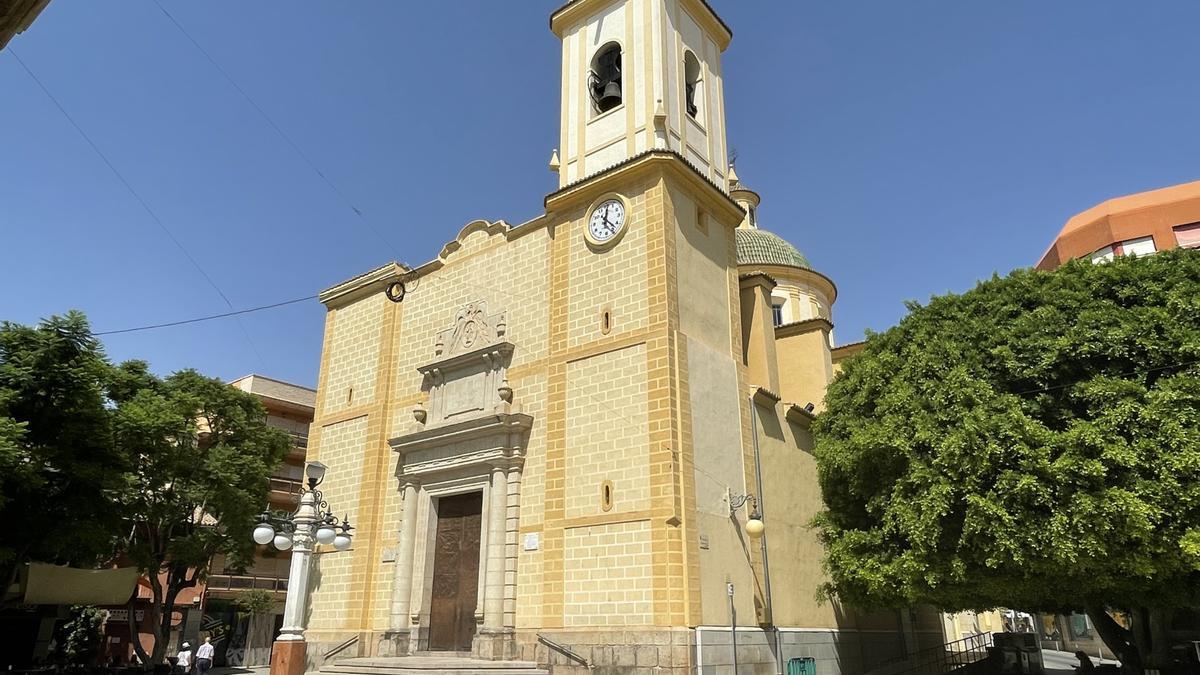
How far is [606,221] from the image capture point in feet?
56.6

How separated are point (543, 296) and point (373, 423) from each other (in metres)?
6.20

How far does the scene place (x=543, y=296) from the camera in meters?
18.0

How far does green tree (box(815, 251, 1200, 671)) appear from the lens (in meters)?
12.2

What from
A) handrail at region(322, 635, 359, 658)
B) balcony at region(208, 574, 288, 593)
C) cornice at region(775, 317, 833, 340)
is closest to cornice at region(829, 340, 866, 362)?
cornice at region(775, 317, 833, 340)

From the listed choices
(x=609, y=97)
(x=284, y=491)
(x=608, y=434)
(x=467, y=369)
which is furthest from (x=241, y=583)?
(x=609, y=97)

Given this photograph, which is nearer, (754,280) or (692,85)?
(754,280)

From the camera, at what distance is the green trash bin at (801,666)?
48.9ft

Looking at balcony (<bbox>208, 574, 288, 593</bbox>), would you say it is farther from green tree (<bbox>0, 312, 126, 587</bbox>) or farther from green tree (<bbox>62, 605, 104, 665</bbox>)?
green tree (<bbox>0, 312, 126, 587</bbox>)

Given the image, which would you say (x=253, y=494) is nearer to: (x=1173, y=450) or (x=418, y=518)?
(x=418, y=518)

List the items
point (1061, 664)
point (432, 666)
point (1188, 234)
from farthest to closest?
point (1188, 234)
point (1061, 664)
point (432, 666)

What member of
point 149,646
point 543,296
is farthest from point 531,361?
point 149,646

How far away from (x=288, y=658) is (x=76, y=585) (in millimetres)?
11724

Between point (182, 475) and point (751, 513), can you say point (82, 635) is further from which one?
point (751, 513)

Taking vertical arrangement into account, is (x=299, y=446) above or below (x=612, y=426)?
above
